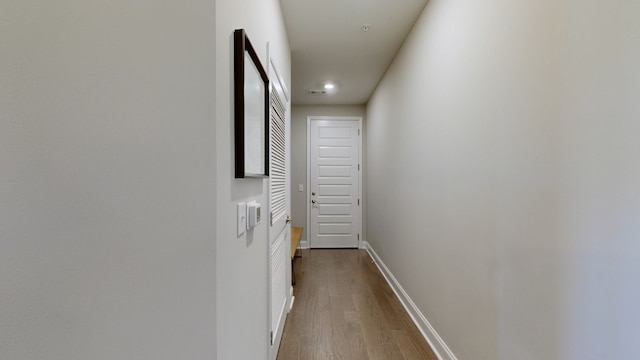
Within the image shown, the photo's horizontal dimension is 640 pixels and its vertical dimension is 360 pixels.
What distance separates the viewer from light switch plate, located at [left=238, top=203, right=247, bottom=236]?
1.07m

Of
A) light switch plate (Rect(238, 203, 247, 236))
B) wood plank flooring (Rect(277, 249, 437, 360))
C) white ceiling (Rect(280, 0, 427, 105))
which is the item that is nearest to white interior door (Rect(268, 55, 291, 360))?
wood plank flooring (Rect(277, 249, 437, 360))

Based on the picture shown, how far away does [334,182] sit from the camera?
501 cm

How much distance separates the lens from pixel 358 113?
508 centimetres

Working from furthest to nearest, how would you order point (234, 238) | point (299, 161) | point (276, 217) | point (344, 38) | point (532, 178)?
point (299, 161), point (344, 38), point (276, 217), point (532, 178), point (234, 238)

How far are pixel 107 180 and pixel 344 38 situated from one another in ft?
8.70

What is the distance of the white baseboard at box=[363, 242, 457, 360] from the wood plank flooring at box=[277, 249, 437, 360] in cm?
5

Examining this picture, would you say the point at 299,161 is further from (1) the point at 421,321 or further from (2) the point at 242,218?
(2) the point at 242,218

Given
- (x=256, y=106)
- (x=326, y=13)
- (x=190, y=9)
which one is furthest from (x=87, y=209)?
(x=326, y=13)

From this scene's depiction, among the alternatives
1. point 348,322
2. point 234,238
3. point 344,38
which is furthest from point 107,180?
point 344,38

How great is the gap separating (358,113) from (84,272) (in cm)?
487

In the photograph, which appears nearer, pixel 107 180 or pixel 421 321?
pixel 107 180

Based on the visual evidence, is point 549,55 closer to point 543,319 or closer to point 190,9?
point 543,319

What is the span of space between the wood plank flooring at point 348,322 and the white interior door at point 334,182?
1.28 metres

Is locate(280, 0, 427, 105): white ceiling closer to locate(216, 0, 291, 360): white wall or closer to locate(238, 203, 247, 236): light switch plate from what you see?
locate(216, 0, 291, 360): white wall
